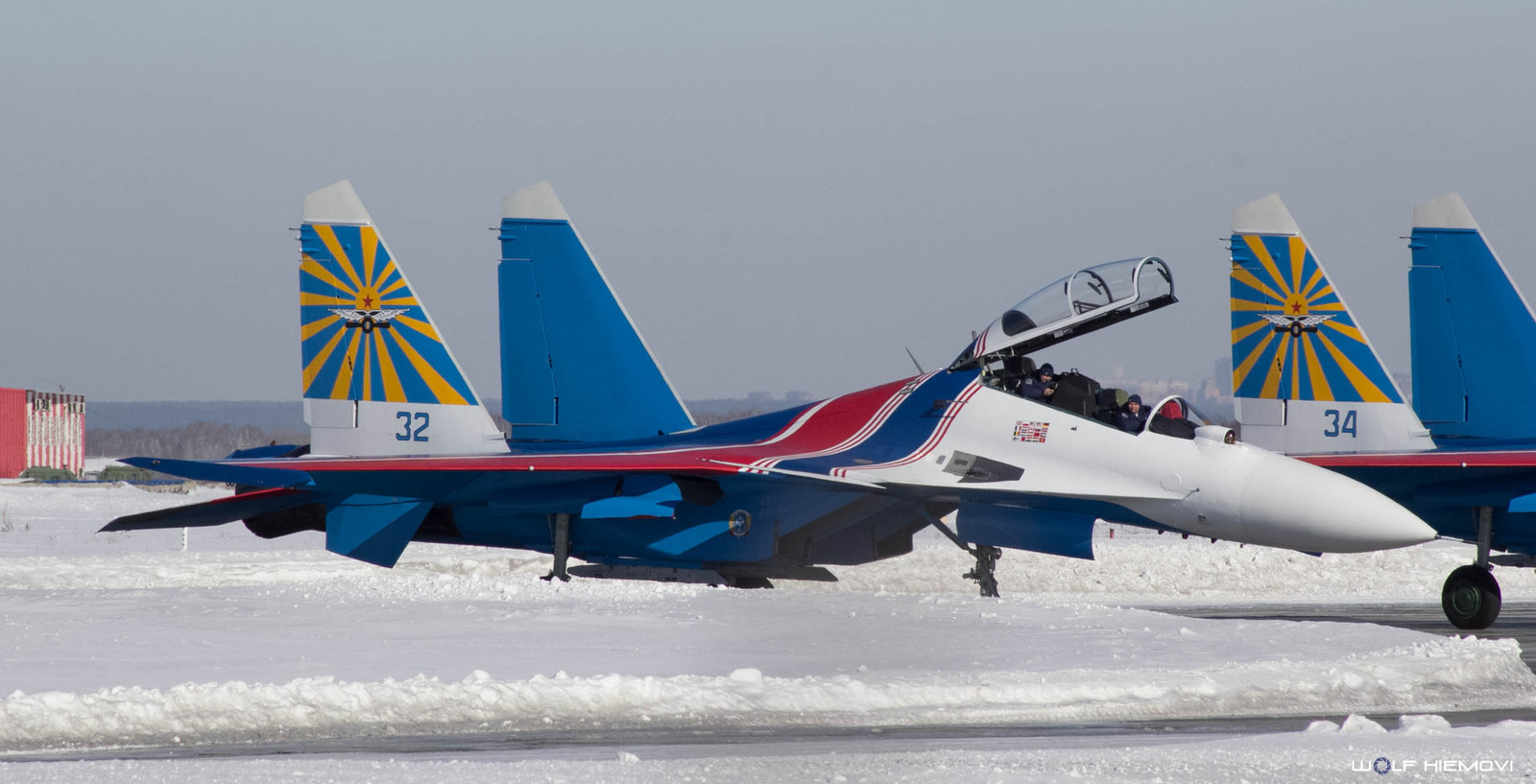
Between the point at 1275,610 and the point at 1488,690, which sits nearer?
the point at 1488,690

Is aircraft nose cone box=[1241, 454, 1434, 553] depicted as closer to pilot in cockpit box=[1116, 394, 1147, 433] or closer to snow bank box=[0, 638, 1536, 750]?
pilot in cockpit box=[1116, 394, 1147, 433]

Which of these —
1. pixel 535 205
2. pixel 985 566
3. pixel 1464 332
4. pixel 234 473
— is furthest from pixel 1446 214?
pixel 234 473

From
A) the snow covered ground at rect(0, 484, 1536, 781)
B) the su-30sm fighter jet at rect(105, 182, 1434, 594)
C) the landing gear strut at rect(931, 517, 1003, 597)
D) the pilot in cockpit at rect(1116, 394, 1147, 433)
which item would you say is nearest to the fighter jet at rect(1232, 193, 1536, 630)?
the su-30sm fighter jet at rect(105, 182, 1434, 594)

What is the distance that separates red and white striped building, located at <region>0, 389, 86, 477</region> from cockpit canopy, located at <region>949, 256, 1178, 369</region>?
54.8m

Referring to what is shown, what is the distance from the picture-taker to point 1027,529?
12703mm

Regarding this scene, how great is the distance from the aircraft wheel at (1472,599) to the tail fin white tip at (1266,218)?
679 centimetres

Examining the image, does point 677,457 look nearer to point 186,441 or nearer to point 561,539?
point 561,539

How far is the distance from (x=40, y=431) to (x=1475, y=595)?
60.5 metres

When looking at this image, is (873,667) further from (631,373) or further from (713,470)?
(631,373)

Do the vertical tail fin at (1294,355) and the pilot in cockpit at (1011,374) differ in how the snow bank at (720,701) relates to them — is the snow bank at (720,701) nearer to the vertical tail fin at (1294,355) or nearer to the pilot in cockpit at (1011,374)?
the pilot in cockpit at (1011,374)

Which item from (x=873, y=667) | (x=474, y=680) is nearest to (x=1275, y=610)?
(x=873, y=667)

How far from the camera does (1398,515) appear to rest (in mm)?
11562

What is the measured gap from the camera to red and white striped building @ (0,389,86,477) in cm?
5919

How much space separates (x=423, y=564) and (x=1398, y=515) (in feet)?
48.6
